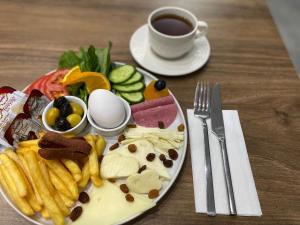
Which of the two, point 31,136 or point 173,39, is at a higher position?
point 173,39

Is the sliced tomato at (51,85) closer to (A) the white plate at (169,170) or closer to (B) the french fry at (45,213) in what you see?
(A) the white plate at (169,170)

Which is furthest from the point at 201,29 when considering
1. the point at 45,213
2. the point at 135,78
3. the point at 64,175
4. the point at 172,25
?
the point at 45,213

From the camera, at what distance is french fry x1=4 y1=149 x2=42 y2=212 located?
0.76 m

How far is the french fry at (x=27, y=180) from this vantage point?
760 mm

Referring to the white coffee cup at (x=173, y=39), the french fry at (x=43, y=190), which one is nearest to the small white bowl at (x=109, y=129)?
the french fry at (x=43, y=190)

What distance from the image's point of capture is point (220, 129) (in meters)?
0.98

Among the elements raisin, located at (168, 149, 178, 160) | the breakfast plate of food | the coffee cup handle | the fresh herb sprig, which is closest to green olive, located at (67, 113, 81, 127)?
the breakfast plate of food

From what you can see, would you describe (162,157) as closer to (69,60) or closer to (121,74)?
(121,74)

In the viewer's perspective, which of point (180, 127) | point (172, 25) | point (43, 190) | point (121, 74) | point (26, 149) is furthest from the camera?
point (172, 25)

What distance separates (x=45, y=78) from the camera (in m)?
1.06

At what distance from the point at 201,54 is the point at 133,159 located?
60cm

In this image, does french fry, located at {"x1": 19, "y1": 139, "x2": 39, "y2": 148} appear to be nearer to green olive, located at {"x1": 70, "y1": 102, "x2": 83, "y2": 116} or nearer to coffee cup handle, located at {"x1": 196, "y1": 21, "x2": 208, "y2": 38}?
green olive, located at {"x1": 70, "y1": 102, "x2": 83, "y2": 116}

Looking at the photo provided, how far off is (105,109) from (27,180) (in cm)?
30

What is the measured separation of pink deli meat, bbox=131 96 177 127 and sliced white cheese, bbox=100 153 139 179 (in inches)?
6.8
